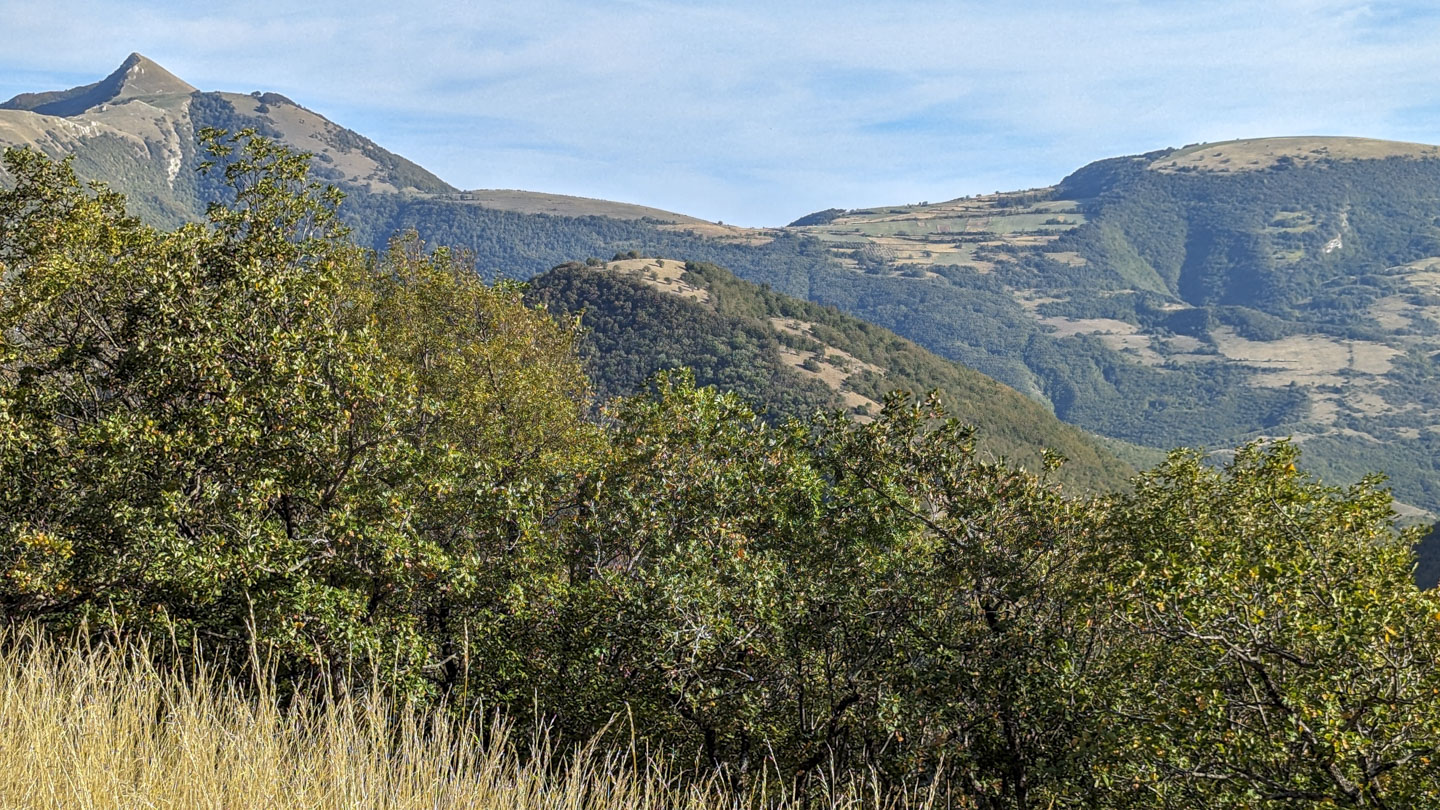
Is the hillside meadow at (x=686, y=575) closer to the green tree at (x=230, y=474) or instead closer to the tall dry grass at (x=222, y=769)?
the green tree at (x=230, y=474)

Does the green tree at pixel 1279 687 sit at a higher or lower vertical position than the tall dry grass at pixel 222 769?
lower

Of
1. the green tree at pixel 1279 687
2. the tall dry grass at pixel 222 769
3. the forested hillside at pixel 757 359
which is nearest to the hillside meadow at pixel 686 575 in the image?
the green tree at pixel 1279 687

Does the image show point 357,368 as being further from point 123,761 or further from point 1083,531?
point 1083,531

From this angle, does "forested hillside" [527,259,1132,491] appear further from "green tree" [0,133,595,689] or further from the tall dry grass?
the tall dry grass

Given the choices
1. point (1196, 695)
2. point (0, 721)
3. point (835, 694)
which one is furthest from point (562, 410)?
point (0, 721)

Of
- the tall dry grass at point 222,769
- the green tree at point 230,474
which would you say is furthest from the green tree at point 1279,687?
the green tree at point 230,474

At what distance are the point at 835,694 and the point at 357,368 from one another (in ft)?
28.3

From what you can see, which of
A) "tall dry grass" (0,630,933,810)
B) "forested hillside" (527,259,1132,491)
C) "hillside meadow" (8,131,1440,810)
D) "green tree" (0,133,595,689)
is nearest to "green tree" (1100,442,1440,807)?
"hillside meadow" (8,131,1440,810)

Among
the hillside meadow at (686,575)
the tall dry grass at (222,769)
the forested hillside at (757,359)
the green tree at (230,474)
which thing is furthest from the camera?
the forested hillside at (757,359)

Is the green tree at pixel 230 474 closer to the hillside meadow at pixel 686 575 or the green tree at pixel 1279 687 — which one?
the hillside meadow at pixel 686 575

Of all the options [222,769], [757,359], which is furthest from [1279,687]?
[757,359]

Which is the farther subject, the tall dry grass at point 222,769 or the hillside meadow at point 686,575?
the hillside meadow at point 686,575

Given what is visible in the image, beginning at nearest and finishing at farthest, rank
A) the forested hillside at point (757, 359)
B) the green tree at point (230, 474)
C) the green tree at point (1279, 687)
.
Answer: the green tree at point (1279, 687) → the green tree at point (230, 474) → the forested hillside at point (757, 359)

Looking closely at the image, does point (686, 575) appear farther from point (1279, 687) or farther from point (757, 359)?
point (757, 359)
